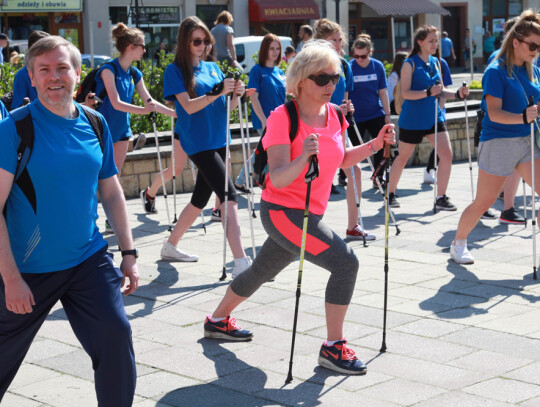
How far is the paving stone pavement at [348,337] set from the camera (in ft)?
15.6

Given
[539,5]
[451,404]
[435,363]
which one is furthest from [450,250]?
[539,5]

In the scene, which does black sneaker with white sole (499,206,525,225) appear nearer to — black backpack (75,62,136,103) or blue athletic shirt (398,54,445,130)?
blue athletic shirt (398,54,445,130)

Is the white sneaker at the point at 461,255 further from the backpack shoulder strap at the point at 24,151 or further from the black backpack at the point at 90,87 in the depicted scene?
the backpack shoulder strap at the point at 24,151

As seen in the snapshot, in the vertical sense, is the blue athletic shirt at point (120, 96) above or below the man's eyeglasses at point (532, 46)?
below

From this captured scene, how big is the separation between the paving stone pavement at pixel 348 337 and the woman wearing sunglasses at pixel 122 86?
1197 mm

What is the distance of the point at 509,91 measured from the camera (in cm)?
722

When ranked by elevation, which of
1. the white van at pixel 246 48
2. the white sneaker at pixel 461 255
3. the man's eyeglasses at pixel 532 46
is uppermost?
the white van at pixel 246 48

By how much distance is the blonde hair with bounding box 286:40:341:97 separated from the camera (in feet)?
16.6

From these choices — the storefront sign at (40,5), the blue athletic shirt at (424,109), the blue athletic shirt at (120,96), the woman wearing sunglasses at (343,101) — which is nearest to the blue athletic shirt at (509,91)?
the woman wearing sunglasses at (343,101)

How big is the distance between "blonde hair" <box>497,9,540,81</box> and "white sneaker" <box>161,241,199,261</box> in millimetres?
3023

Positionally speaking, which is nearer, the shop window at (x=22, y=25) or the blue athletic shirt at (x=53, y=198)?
the blue athletic shirt at (x=53, y=198)

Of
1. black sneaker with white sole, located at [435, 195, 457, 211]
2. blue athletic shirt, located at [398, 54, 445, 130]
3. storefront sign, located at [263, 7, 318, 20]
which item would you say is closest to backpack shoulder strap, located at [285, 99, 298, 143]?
blue athletic shirt, located at [398, 54, 445, 130]

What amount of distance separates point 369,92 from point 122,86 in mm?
3226

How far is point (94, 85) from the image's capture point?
8625 mm
